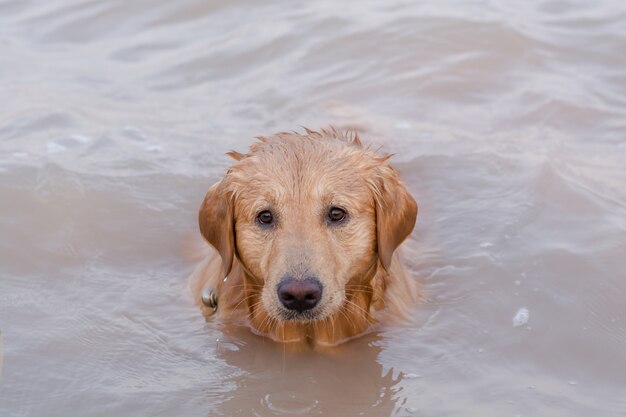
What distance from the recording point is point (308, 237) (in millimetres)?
6188

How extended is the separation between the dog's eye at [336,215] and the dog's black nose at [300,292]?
48 cm

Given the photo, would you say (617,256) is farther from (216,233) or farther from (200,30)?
(200,30)

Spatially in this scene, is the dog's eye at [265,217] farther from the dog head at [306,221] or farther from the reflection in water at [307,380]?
the reflection in water at [307,380]

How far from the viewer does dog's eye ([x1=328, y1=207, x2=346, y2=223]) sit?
6.39m

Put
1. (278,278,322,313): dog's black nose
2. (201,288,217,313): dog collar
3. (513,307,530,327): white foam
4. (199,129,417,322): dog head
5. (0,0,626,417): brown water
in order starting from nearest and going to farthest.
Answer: (278,278,322,313): dog's black nose
(199,129,417,322): dog head
(0,0,626,417): brown water
(513,307,530,327): white foam
(201,288,217,313): dog collar

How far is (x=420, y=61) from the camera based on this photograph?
10.9 metres

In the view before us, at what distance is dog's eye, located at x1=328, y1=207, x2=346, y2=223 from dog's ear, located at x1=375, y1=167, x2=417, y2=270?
265 mm

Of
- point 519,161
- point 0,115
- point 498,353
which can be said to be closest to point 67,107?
point 0,115

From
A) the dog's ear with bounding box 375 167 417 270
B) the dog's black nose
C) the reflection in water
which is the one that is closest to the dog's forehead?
the dog's ear with bounding box 375 167 417 270

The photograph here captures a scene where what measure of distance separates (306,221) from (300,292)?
18.0 inches

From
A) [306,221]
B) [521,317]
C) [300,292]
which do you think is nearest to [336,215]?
[306,221]

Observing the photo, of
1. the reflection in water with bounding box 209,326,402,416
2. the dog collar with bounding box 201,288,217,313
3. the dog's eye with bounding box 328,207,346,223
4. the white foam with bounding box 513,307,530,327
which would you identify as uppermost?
the dog's eye with bounding box 328,207,346,223

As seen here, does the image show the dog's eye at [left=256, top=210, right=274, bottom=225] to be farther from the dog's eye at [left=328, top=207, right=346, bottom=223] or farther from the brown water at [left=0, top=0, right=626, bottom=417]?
the brown water at [left=0, top=0, right=626, bottom=417]

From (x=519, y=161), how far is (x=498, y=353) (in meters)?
2.70
